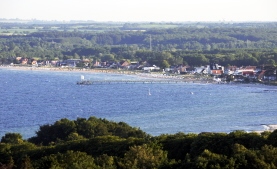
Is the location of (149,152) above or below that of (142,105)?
above

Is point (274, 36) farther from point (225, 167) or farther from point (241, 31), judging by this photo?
point (225, 167)

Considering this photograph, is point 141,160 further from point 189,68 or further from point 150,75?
point 189,68

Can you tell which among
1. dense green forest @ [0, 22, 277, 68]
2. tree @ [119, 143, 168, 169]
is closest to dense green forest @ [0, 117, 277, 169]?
tree @ [119, 143, 168, 169]

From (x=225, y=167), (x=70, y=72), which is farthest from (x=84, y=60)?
(x=225, y=167)

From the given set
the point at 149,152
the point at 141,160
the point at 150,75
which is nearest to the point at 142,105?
the point at 150,75

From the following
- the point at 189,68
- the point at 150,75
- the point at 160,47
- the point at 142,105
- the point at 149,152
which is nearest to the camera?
the point at 149,152

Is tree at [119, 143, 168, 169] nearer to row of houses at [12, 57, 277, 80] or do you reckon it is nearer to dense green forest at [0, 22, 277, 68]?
row of houses at [12, 57, 277, 80]

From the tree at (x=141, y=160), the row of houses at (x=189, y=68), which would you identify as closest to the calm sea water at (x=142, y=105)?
the row of houses at (x=189, y=68)
